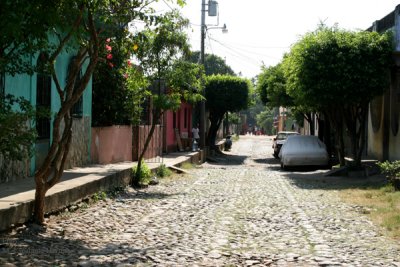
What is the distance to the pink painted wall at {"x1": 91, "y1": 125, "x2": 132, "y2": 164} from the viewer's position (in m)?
16.4

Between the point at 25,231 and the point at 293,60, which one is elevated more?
the point at 293,60

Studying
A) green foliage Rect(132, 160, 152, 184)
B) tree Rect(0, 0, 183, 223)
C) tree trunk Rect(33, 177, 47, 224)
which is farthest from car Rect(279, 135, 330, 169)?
tree trunk Rect(33, 177, 47, 224)

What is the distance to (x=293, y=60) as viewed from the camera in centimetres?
1834

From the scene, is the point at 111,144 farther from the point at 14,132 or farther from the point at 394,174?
the point at 14,132

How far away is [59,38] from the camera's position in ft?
25.0

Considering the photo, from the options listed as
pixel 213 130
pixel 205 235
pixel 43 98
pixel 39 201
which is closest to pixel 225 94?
pixel 213 130

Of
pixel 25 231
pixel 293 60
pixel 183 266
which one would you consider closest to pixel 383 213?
pixel 183 266

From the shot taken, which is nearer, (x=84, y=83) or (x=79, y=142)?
(x=84, y=83)

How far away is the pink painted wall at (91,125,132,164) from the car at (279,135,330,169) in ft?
20.4

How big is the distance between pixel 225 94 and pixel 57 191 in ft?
90.1

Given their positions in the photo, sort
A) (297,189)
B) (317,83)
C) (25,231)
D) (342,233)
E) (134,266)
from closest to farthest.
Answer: (134,266), (25,231), (342,233), (297,189), (317,83)

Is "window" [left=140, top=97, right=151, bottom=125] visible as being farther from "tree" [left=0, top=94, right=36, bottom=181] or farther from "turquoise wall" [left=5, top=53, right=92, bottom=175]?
"tree" [left=0, top=94, right=36, bottom=181]

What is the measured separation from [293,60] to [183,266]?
13316 millimetres

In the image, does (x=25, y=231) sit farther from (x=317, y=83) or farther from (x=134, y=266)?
(x=317, y=83)
